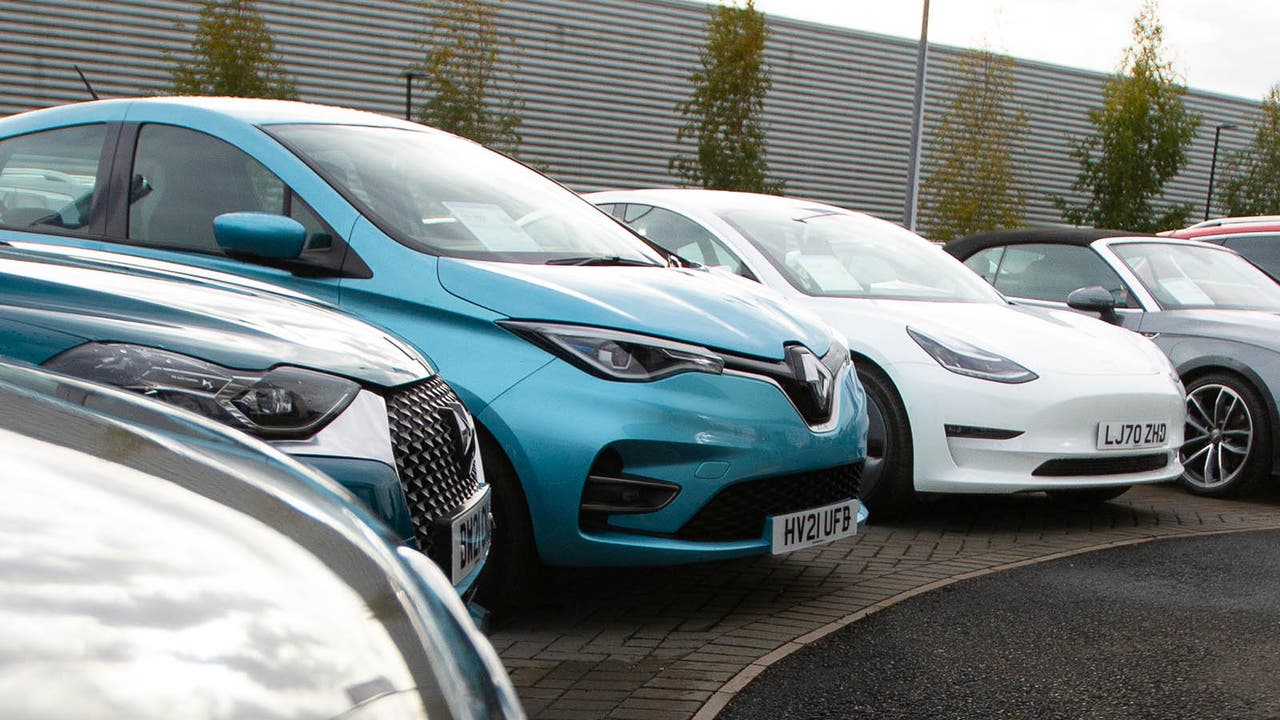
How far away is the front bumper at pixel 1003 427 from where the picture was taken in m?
6.07

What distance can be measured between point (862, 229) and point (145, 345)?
200 inches

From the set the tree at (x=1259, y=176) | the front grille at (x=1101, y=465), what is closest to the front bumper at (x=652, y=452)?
the front grille at (x=1101, y=465)

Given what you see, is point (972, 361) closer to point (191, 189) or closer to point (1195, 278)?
point (1195, 278)

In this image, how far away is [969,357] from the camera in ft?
20.3

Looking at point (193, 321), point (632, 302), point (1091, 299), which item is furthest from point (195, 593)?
point (1091, 299)

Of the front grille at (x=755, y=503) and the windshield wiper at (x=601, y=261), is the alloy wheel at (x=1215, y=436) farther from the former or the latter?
the windshield wiper at (x=601, y=261)

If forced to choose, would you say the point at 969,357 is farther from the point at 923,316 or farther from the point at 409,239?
the point at 409,239

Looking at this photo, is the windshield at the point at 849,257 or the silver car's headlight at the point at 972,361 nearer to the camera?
the silver car's headlight at the point at 972,361

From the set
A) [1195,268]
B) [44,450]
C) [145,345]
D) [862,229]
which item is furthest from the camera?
[1195,268]

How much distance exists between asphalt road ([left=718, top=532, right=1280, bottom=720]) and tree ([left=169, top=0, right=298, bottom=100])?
2397cm

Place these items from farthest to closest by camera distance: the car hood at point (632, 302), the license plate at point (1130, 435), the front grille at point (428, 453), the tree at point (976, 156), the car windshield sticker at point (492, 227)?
the tree at point (976, 156)
the license plate at point (1130, 435)
the car windshield sticker at point (492, 227)
the car hood at point (632, 302)
the front grille at point (428, 453)

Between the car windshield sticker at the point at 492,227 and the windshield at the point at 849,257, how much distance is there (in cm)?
199

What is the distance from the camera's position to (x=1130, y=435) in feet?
20.9

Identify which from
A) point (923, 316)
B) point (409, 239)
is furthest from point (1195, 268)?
point (409, 239)
